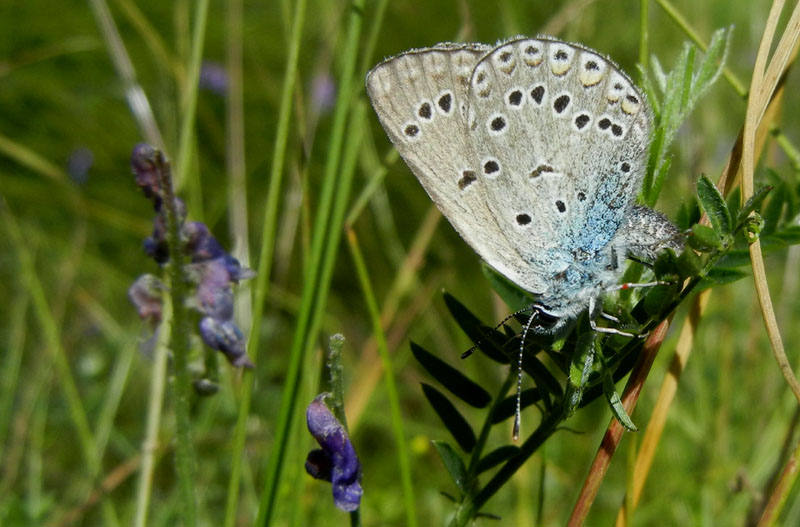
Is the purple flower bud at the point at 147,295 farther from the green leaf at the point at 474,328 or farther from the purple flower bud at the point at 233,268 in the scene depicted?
the green leaf at the point at 474,328

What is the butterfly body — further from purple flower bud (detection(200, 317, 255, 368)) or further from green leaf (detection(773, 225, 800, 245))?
purple flower bud (detection(200, 317, 255, 368))

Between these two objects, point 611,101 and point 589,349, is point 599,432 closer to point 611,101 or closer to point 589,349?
point 611,101

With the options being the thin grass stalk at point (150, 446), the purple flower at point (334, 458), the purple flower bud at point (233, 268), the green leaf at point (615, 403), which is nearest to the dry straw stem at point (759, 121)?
the green leaf at point (615, 403)

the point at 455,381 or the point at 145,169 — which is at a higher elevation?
the point at 145,169

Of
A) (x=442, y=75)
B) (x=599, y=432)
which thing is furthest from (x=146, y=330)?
(x=599, y=432)

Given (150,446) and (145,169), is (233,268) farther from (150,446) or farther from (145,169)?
(150,446)

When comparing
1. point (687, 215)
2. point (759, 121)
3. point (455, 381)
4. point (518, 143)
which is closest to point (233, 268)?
point (455, 381)
